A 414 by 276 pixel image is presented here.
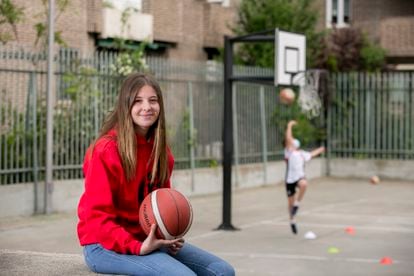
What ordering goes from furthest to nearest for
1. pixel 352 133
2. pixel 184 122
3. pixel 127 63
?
pixel 352 133
pixel 184 122
pixel 127 63

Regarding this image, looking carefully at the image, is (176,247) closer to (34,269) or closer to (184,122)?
(34,269)

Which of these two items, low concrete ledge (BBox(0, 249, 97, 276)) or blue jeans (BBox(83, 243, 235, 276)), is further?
low concrete ledge (BBox(0, 249, 97, 276))

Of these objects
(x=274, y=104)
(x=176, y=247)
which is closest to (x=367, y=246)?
(x=176, y=247)

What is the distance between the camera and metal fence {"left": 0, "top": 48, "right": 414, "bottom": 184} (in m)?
14.2

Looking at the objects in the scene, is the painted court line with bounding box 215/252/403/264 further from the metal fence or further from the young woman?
the young woman

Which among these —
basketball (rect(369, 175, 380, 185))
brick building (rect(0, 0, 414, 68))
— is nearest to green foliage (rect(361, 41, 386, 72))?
brick building (rect(0, 0, 414, 68))

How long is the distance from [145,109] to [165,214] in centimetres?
66

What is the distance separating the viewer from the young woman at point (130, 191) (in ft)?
16.3

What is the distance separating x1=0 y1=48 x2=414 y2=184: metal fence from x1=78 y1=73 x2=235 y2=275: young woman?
907 centimetres

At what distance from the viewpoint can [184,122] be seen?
59.6 feet

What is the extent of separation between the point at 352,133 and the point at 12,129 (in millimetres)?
11994

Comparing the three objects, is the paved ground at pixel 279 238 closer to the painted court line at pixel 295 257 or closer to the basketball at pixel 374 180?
the painted court line at pixel 295 257

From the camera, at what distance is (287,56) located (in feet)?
44.9

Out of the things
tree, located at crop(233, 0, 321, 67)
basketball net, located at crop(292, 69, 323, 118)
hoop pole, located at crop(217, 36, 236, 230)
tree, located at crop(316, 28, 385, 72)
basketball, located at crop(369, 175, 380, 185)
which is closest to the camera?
hoop pole, located at crop(217, 36, 236, 230)
